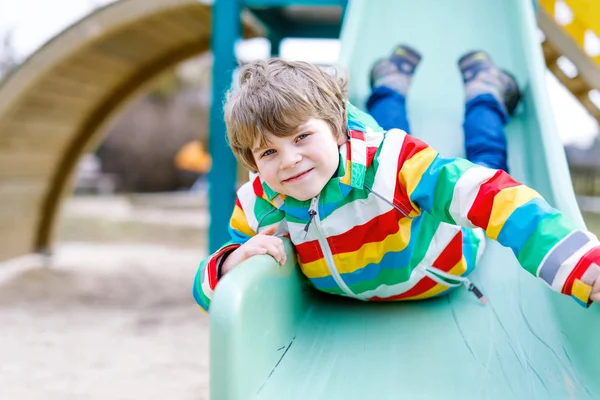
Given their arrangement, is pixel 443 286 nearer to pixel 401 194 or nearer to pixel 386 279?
pixel 386 279

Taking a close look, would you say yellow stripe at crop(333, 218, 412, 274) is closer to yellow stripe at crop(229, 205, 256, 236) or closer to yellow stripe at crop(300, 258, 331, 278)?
yellow stripe at crop(300, 258, 331, 278)

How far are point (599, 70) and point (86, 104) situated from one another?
3.56 m

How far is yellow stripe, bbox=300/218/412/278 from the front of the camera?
149 cm

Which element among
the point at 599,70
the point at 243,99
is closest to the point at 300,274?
the point at 243,99

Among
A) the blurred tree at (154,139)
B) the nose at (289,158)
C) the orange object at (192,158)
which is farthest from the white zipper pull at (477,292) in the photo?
the blurred tree at (154,139)

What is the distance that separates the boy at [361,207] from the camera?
120cm

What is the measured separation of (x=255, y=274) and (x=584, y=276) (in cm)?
59

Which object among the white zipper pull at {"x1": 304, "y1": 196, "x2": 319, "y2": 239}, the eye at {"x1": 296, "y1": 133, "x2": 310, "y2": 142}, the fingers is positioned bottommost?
the fingers

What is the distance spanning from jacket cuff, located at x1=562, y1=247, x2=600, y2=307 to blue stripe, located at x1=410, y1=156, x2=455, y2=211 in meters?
0.33

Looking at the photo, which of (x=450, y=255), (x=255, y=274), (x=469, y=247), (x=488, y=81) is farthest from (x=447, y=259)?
(x=488, y=81)

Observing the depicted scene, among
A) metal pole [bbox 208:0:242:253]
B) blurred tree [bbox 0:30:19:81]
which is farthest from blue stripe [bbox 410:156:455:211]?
blurred tree [bbox 0:30:19:81]

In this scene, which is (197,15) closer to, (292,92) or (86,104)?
(86,104)

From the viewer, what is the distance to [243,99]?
1353 mm

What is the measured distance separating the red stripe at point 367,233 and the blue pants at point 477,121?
613mm
